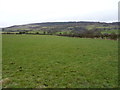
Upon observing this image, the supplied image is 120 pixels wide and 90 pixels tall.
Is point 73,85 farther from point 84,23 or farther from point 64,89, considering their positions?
point 84,23

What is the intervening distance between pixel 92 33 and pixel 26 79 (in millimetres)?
93012

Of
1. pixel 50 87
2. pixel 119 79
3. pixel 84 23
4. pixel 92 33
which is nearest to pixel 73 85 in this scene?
pixel 50 87

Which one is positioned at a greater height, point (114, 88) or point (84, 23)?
point (84, 23)

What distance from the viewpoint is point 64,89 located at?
24.9ft

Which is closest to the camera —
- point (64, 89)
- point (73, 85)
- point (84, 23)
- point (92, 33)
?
point (64, 89)

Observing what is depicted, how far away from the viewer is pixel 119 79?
31.0ft

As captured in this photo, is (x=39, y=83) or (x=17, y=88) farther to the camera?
(x=39, y=83)

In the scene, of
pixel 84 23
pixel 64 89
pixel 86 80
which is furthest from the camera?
pixel 84 23

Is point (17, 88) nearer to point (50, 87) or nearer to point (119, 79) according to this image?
point (50, 87)

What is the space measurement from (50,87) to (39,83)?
2.99 ft

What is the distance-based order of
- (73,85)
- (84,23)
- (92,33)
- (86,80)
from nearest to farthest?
(73,85), (86,80), (92,33), (84,23)

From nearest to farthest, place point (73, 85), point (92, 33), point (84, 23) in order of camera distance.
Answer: point (73, 85), point (92, 33), point (84, 23)

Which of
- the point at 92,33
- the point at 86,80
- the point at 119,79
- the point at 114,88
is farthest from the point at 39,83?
the point at 92,33

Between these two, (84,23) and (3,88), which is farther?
(84,23)
